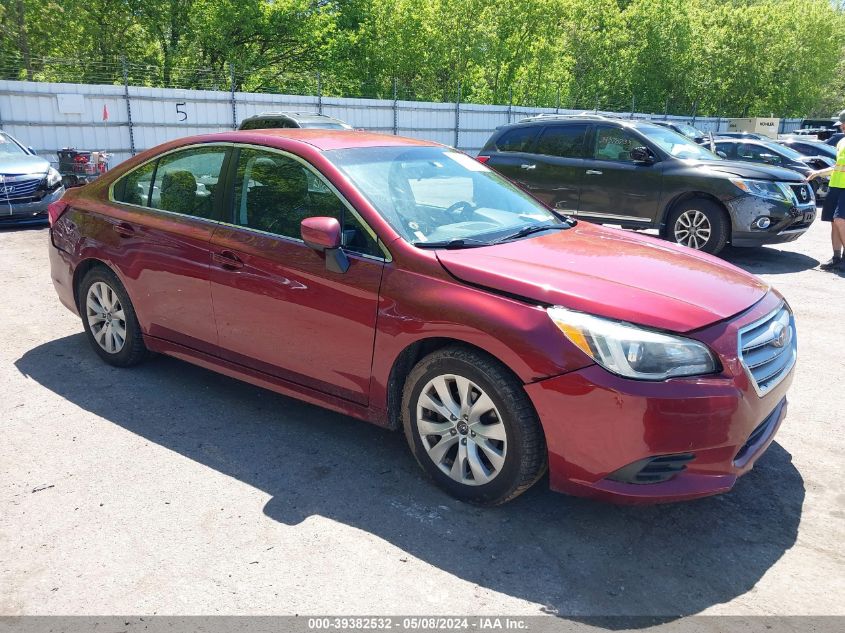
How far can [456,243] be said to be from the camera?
11.6ft

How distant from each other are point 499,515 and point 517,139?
27.4 ft

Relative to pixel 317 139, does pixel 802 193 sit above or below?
below

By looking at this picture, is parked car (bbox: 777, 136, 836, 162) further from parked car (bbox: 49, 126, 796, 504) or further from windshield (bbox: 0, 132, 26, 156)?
windshield (bbox: 0, 132, 26, 156)

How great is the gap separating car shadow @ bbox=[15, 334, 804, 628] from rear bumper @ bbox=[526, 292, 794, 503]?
0.28 meters

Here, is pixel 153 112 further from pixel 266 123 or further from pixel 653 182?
pixel 653 182

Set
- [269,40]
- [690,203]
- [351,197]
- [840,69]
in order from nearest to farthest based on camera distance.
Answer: [351,197] → [690,203] → [269,40] → [840,69]

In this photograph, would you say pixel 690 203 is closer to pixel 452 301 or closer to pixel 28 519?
pixel 452 301

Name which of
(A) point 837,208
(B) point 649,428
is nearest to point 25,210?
(B) point 649,428

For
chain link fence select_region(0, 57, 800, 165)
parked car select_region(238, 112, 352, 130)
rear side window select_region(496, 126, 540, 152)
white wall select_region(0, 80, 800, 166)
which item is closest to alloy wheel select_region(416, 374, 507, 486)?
rear side window select_region(496, 126, 540, 152)

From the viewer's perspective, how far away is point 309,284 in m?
3.66

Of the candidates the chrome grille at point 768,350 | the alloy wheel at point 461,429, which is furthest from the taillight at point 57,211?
the chrome grille at point 768,350

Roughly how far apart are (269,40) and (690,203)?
2851cm

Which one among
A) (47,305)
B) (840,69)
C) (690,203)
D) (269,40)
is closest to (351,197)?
(47,305)

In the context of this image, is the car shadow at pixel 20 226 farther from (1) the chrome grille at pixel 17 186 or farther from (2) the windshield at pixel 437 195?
(2) the windshield at pixel 437 195
